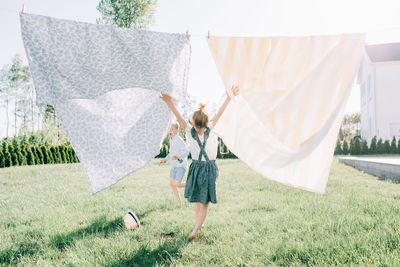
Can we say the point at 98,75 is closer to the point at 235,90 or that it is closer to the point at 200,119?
the point at 200,119

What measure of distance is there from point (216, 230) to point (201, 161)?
896 millimetres

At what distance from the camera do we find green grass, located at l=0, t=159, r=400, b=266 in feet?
9.50

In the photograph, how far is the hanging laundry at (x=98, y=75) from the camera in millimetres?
3176

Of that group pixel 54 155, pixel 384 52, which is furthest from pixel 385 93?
pixel 54 155

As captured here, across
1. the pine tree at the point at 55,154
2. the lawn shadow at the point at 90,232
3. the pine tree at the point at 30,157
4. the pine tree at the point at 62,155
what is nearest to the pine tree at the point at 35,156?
the pine tree at the point at 30,157

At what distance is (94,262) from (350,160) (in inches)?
448

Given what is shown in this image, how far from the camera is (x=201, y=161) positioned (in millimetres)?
3725

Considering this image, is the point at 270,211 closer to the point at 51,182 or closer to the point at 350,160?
the point at 51,182

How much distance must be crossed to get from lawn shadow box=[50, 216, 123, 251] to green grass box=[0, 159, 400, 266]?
12 millimetres

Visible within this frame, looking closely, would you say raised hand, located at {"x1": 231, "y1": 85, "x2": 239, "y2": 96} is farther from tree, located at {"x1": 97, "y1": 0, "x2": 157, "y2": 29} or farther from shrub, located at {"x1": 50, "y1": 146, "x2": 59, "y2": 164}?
tree, located at {"x1": 97, "y1": 0, "x2": 157, "y2": 29}

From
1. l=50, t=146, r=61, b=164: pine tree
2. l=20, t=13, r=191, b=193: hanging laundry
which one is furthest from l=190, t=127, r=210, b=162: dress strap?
l=50, t=146, r=61, b=164: pine tree

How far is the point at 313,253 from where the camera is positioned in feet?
9.43

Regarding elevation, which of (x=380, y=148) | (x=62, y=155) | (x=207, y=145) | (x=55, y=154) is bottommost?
(x=62, y=155)

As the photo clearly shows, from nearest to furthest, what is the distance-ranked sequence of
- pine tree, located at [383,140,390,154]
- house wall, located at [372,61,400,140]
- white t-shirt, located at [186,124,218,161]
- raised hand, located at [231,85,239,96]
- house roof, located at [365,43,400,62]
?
raised hand, located at [231,85,239,96]
white t-shirt, located at [186,124,218,161]
pine tree, located at [383,140,390,154]
house wall, located at [372,61,400,140]
house roof, located at [365,43,400,62]
